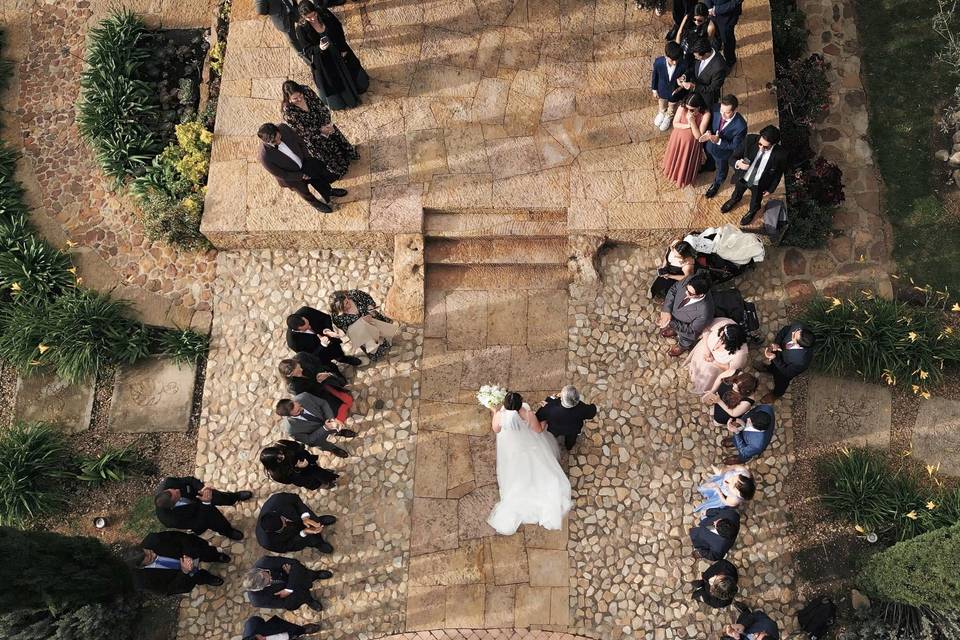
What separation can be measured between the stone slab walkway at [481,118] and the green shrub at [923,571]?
13.2ft

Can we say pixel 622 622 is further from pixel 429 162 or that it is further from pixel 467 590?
pixel 429 162

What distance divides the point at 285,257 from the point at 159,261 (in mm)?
1796

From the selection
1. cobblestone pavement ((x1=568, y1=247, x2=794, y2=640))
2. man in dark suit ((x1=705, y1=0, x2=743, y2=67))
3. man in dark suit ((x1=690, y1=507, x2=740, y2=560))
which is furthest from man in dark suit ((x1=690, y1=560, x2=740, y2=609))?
man in dark suit ((x1=705, y1=0, x2=743, y2=67))

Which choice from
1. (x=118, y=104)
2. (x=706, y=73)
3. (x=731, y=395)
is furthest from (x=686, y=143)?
(x=118, y=104)

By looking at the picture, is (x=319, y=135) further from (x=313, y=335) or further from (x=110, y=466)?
(x=110, y=466)

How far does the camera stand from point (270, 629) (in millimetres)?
7098

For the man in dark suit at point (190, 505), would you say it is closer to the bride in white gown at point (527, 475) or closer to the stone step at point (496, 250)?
the bride in white gown at point (527, 475)

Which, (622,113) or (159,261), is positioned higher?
(622,113)

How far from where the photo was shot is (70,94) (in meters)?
10.6

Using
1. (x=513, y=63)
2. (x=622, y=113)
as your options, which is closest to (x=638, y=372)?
(x=622, y=113)

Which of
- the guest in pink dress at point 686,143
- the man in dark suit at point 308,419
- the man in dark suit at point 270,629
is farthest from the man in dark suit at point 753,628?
the guest in pink dress at point 686,143

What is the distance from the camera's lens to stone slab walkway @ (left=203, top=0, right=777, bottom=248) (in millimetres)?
8992

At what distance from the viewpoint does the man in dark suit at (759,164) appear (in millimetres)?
7570

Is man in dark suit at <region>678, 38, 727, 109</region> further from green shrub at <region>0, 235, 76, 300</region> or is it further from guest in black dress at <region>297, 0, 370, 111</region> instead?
green shrub at <region>0, 235, 76, 300</region>
